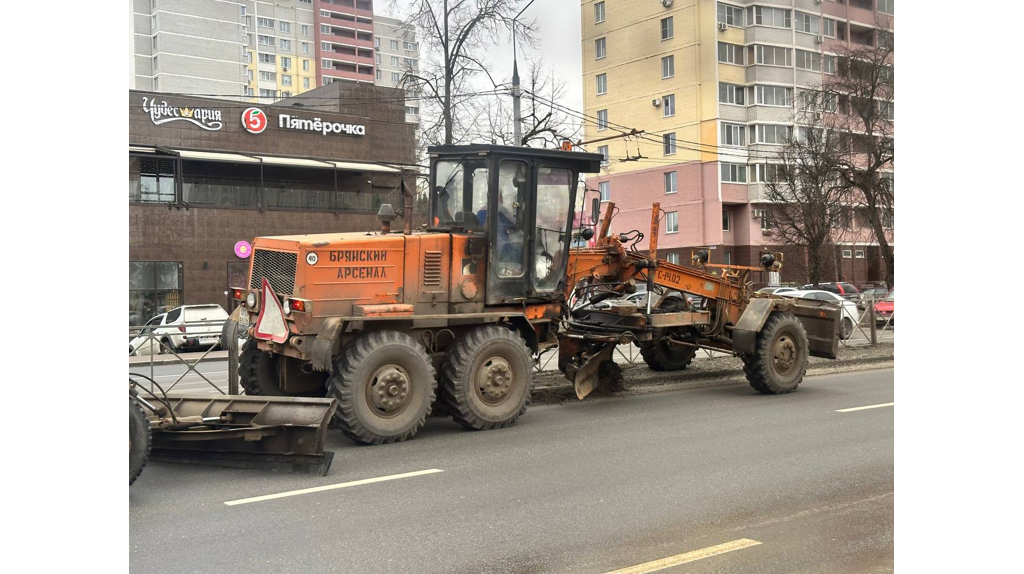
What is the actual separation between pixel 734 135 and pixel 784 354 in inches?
1485

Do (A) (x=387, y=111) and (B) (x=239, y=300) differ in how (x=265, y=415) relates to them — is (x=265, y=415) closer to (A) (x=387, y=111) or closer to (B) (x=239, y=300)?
(B) (x=239, y=300)

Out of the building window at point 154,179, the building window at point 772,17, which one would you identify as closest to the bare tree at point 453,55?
the building window at point 154,179

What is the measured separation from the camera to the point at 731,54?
43875mm

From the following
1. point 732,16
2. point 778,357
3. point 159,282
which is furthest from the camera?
point 732,16

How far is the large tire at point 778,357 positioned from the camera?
1234cm

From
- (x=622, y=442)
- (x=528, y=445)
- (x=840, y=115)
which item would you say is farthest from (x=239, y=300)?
(x=840, y=115)

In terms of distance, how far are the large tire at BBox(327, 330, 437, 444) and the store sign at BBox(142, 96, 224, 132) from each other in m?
26.3

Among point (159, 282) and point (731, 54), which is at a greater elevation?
point (731, 54)

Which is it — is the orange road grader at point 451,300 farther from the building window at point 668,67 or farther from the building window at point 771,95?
the building window at point 771,95

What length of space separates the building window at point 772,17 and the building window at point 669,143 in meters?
6.03

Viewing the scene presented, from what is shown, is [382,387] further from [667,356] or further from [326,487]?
[667,356]

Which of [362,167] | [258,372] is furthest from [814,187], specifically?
[258,372]

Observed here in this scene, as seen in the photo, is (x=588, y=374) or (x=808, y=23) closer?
(x=588, y=374)

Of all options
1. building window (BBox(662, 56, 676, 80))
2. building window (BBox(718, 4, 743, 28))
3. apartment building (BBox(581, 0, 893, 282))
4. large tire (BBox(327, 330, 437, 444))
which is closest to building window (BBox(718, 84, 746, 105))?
apartment building (BBox(581, 0, 893, 282))
